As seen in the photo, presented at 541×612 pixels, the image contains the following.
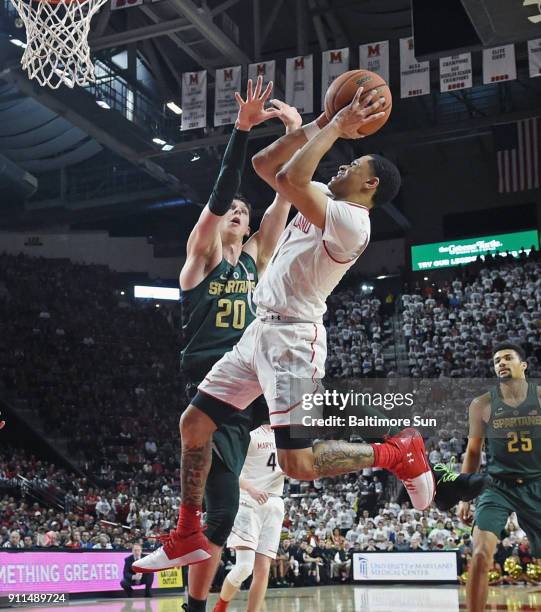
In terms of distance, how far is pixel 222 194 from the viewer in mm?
4945

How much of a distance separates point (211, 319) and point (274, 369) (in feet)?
3.48

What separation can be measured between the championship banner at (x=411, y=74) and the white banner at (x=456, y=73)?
1.05 ft

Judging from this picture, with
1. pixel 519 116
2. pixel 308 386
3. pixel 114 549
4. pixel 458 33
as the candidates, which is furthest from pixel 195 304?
pixel 519 116

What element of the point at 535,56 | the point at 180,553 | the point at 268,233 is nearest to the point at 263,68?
the point at 535,56

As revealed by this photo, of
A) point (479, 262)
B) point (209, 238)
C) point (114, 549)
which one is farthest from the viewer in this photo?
point (479, 262)

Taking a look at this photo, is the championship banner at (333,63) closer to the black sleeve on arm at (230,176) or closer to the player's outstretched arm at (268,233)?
the player's outstretched arm at (268,233)

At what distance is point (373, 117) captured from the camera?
4.40 m

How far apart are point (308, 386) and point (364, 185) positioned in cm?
113

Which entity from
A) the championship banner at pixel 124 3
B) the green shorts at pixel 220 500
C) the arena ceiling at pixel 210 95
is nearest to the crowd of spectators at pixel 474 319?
the arena ceiling at pixel 210 95

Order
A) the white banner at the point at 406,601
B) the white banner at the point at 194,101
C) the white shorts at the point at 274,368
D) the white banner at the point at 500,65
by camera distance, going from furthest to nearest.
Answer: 1. the white banner at the point at 194,101
2. the white banner at the point at 500,65
3. the white banner at the point at 406,601
4. the white shorts at the point at 274,368

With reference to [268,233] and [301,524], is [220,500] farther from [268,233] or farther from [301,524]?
[301,524]

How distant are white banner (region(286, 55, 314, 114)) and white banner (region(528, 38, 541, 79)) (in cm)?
421

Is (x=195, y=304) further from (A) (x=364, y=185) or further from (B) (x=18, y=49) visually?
(B) (x=18, y=49)

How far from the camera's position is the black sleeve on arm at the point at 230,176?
491 centimetres
